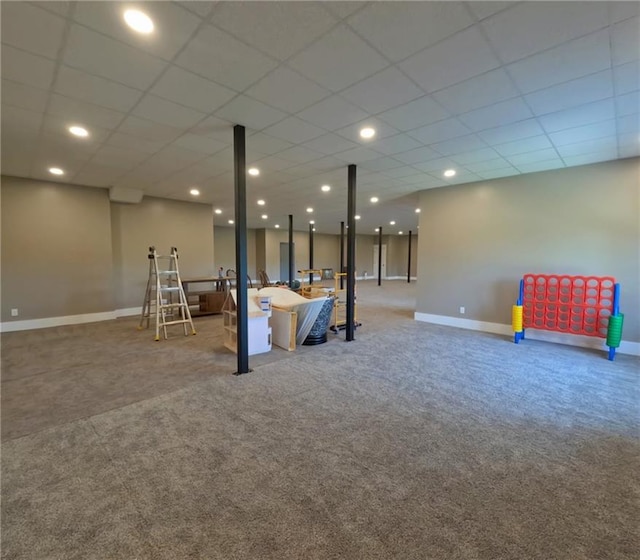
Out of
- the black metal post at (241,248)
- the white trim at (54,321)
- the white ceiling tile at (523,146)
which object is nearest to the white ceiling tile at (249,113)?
the black metal post at (241,248)

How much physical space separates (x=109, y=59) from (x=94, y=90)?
2.00 feet

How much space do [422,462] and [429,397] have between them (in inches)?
42.0

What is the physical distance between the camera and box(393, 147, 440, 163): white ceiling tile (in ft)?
13.8

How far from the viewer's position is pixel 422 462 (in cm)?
208

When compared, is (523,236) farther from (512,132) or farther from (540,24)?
(540,24)

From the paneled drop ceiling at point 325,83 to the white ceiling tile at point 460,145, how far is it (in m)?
0.04

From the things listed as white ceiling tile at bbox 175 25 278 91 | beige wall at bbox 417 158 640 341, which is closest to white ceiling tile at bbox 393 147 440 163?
beige wall at bbox 417 158 640 341

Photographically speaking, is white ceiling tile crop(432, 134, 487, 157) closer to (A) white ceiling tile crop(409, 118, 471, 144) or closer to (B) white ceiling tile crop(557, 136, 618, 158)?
(A) white ceiling tile crop(409, 118, 471, 144)

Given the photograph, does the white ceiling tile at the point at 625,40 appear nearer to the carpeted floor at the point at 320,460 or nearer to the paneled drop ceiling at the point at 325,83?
the paneled drop ceiling at the point at 325,83

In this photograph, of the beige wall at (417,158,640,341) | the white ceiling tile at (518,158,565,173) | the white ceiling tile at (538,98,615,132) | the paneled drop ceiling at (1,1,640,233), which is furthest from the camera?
the white ceiling tile at (518,158,565,173)

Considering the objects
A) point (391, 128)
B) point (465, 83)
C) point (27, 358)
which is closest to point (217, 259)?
point (27, 358)

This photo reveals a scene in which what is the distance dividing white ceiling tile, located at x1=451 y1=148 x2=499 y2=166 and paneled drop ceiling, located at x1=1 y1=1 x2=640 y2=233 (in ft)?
0.10

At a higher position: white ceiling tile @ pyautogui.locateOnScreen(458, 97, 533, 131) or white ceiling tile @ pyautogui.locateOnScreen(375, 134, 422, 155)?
white ceiling tile @ pyautogui.locateOnScreen(458, 97, 533, 131)

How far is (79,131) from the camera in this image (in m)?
3.60
